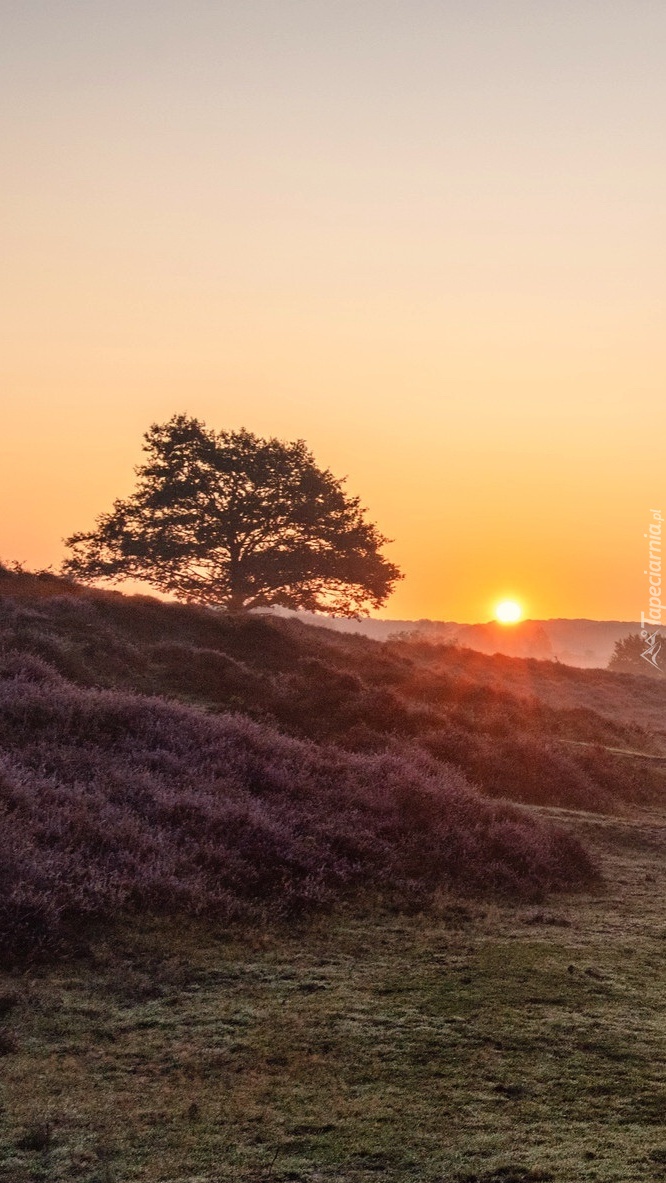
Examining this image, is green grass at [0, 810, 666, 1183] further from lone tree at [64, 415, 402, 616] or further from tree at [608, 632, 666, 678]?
tree at [608, 632, 666, 678]

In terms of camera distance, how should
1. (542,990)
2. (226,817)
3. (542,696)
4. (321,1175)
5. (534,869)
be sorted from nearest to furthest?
1. (321,1175)
2. (542,990)
3. (226,817)
4. (534,869)
5. (542,696)

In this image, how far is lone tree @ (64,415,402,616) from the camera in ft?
131

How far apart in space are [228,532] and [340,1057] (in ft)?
115

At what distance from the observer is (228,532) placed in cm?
4025

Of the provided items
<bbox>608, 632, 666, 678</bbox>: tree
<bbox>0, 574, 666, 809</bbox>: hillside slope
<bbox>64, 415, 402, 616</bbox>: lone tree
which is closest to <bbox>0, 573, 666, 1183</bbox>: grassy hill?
<bbox>0, 574, 666, 809</bbox>: hillside slope

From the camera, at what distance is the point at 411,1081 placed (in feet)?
18.7

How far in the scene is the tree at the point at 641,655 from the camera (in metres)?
88.5

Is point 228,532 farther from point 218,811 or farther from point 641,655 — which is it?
point 641,655

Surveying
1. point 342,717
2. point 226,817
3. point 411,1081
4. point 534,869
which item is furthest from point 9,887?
point 342,717

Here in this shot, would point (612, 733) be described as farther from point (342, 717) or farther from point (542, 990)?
point (542, 990)

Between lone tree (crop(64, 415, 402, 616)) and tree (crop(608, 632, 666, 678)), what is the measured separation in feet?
174

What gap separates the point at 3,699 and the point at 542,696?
3005 centimetres

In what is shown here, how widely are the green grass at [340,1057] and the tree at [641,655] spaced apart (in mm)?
81475

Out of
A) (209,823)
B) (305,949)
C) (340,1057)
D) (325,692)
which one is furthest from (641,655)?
(340,1057)
